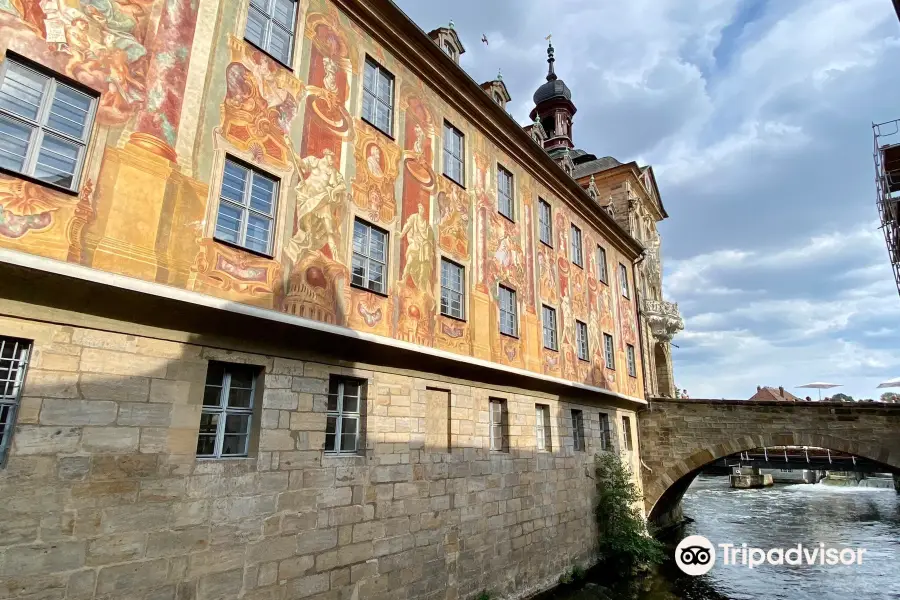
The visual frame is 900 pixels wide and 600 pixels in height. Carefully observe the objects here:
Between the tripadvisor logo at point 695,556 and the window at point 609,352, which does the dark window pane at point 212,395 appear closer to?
the window at point 609,352

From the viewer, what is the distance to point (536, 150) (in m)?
13.4

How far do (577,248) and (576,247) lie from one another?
7cm

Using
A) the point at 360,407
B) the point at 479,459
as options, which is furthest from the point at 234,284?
the point at 479,459

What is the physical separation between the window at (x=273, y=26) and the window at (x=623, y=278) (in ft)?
48.2

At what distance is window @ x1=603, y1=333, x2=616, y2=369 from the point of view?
16.4 meters

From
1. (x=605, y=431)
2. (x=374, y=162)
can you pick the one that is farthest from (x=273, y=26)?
(x=605, y=431)

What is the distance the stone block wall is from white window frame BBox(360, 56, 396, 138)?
14.1ft

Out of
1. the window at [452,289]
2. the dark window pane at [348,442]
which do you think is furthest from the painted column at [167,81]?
the window at [452,289]

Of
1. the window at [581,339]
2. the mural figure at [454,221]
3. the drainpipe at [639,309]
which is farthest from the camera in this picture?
the drainpipe at [639,309]

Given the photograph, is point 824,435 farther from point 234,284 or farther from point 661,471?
point 234,284

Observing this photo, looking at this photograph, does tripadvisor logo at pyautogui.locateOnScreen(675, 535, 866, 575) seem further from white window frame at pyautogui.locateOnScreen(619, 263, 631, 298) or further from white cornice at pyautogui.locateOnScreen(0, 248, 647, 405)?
white cornice at pyautogui.locateOnScreen(0, 248, 647, 405)

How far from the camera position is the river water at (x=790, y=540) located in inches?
474

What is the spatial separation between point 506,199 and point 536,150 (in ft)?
6.24

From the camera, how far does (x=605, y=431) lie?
15.5 metres
